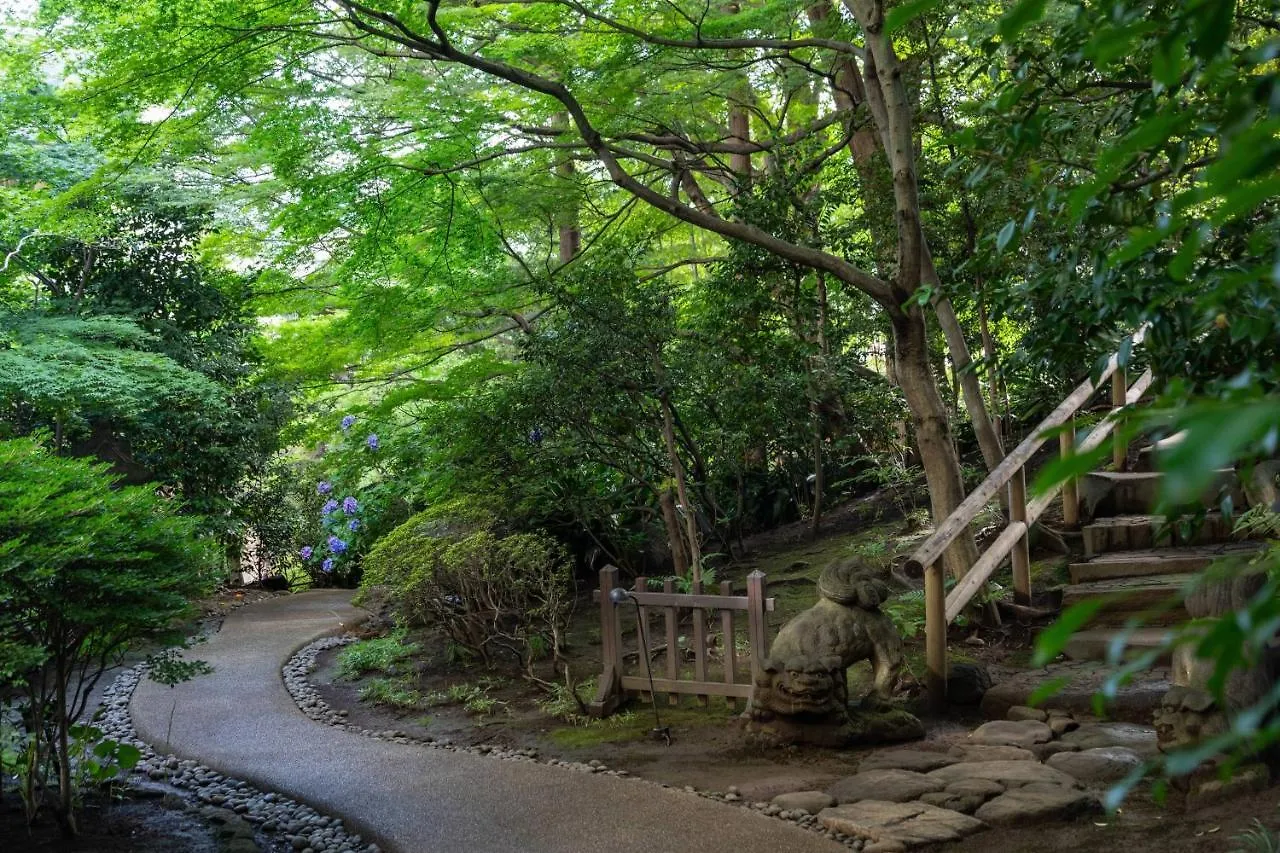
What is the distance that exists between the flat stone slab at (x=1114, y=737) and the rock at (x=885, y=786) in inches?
37.1

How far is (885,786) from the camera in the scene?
16.2 feet

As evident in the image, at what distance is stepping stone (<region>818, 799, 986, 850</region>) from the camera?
4316 millimetres

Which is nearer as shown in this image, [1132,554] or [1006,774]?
[1006,774]

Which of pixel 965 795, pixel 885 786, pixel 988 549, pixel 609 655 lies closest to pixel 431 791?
pixel 609 655

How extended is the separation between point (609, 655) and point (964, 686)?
2241 millimetres

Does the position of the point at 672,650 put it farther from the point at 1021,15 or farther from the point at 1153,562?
the point at 1021,15

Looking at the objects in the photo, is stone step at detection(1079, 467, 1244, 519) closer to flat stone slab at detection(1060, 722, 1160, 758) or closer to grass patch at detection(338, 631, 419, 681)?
flat stone slab at detection(1060, 722, 1160, 758)

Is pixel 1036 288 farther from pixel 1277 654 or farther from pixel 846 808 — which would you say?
pixel 846 808

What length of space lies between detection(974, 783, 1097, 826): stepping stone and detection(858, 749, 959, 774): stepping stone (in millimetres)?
626

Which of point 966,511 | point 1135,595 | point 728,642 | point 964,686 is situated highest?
point 966,511

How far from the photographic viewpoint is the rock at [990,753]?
5.24 metres

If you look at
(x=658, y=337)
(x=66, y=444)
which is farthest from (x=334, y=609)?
(x=658, y=337)

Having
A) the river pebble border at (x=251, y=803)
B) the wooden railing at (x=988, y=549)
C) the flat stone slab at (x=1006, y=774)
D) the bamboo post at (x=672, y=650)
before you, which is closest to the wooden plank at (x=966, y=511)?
the wooden railing at (x=988, y=549)

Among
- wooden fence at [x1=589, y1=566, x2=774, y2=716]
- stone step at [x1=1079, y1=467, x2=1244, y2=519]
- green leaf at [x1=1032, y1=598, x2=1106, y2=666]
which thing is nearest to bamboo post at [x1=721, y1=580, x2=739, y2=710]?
wooden fence at [x1=589, y1=566, x2=774, y2=716]
